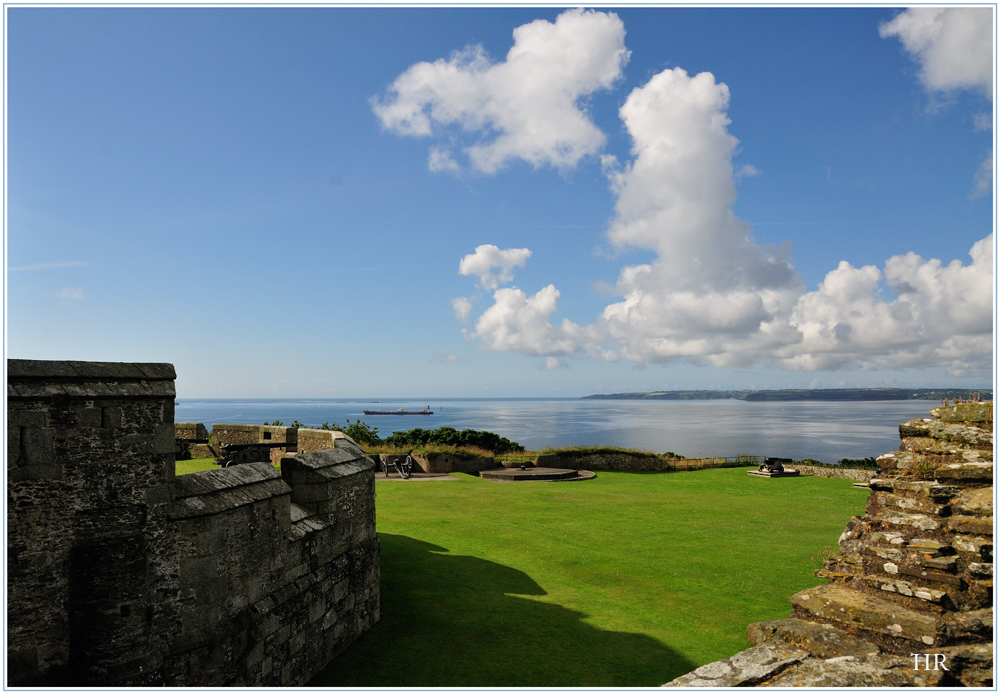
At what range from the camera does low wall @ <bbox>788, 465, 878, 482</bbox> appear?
23.7 m

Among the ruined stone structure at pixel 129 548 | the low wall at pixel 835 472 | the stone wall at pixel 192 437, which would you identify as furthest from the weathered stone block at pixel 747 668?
the low wall at pixel 835 472

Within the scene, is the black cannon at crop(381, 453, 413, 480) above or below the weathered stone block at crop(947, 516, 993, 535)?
below

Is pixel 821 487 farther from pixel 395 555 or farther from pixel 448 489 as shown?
pixel 395 555

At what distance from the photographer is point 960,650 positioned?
5.24m

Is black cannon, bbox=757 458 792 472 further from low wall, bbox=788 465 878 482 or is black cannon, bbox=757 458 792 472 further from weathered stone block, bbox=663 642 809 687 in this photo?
weathered stone block, bbox=663 642 809 687

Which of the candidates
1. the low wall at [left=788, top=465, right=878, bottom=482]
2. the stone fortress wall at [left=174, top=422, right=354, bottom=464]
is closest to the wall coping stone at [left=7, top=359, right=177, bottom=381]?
the stone fortress wall at [left=174, top=422, right=354, bottom=464]

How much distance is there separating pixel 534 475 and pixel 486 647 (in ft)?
53.4

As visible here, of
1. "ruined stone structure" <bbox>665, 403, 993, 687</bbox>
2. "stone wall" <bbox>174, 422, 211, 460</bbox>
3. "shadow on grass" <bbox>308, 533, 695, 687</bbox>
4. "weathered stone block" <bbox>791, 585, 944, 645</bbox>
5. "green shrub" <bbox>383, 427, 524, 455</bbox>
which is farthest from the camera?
"green shrub" <bbox>383, 427, 524, 455</bbox>

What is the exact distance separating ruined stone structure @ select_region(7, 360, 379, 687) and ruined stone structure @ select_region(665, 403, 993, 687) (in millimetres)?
4855

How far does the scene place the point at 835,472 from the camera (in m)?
24.7

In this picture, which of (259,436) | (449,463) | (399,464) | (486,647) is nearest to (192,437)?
(259,436)

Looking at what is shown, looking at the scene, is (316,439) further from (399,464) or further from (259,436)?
(399,464)

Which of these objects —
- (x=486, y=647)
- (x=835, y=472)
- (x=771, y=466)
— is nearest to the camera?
(x=486, y=647)

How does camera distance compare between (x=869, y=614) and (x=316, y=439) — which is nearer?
(x=869, y=614)
